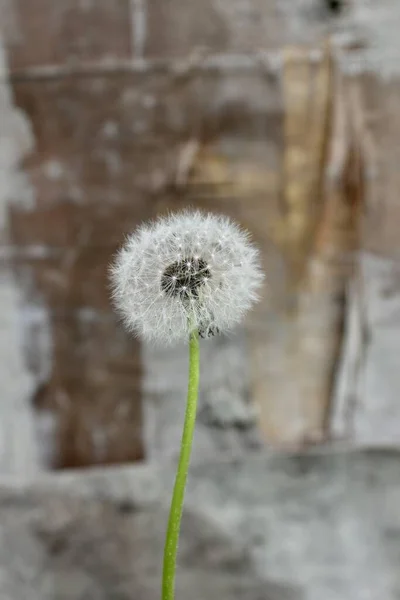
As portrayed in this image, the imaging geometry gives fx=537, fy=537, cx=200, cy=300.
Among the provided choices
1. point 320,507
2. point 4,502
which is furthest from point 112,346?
point 320,507

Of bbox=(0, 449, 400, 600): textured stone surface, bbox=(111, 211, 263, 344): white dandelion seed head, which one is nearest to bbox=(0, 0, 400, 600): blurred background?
bbox=(0, 449, 400, 600): textured stone surface

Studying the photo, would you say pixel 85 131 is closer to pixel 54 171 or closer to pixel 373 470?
pixel 54 171

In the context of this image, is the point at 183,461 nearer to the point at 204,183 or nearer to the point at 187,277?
the point at 187,277

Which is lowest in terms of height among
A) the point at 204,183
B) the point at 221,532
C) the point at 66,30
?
the point at 221,532

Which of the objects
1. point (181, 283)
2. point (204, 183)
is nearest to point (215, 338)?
point (204, 183)

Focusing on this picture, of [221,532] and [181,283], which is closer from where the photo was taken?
[181,283]

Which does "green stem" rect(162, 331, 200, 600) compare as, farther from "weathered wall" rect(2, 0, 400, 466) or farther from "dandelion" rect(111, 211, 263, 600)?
"weathered wall" rect(2, 0, 400, 466)
